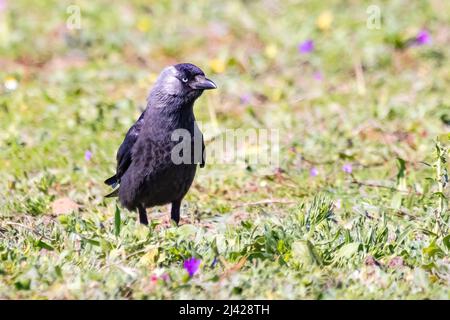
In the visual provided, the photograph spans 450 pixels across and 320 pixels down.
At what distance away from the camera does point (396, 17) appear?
32.3 ft

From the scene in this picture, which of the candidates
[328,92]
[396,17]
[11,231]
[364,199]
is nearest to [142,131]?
[11,231]

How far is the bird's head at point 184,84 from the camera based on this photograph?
607cm

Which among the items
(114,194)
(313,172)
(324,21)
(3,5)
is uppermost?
(3,5)

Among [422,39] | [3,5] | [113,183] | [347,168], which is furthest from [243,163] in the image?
[3,5]

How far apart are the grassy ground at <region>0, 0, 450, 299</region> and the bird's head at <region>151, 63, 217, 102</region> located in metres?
0.81

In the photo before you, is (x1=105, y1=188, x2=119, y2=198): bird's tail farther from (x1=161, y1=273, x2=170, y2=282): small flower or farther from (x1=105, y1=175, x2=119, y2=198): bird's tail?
(x1=161, y1=273, x2=170, y2=282): small flower

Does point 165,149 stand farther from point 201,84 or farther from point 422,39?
point 422,39

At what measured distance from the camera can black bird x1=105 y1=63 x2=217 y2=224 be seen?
19.2ft

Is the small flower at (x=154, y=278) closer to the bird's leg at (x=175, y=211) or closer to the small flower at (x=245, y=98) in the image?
the bird's leg at (x=175, y=211)

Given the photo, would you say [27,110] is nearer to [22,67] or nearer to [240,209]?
[22,67]

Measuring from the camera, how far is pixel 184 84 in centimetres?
611

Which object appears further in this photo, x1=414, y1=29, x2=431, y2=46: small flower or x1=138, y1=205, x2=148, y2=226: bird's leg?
x1=414, y1=29, x2=431, y2=46: small flower

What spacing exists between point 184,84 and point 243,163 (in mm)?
1119

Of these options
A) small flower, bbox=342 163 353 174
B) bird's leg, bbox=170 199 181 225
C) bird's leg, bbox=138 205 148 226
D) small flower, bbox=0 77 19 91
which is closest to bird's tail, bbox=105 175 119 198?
bird's leg, bbox=138 205 148 226
